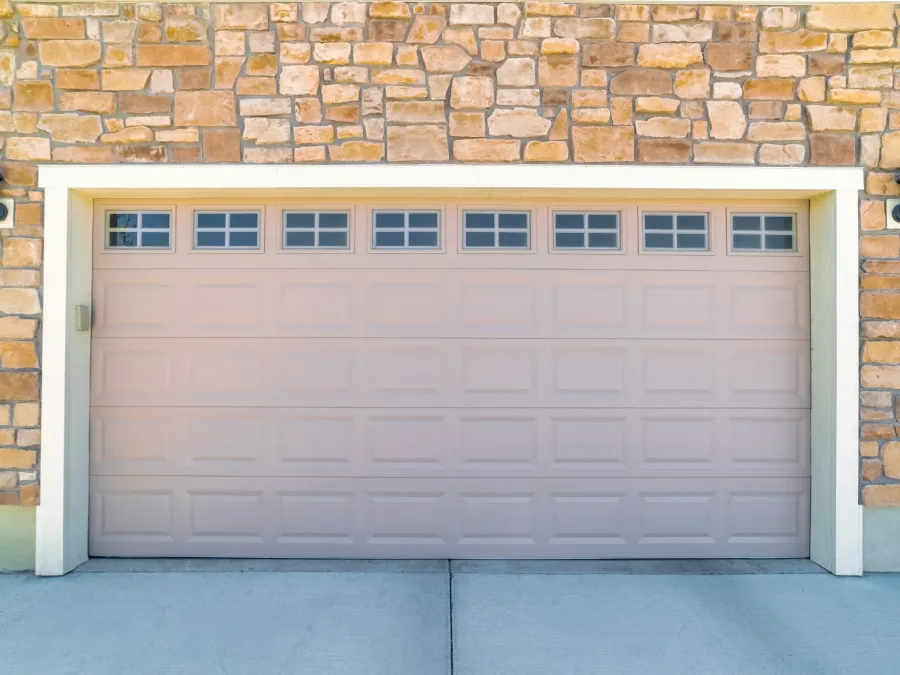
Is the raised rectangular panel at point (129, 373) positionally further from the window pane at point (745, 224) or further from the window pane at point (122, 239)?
the window pane at point (745, 224)

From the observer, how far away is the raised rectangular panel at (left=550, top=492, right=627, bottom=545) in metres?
4.46

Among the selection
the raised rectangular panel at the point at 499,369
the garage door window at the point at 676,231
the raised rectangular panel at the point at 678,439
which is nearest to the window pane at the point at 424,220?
the raised rectangular panel at the point at 499,369

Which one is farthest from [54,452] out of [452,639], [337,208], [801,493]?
[801,493]

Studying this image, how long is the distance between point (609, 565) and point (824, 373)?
2.06m

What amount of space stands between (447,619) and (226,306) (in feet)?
8.74

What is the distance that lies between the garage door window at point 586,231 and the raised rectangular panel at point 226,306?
2.26 meters

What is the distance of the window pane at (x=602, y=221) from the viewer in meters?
4.53

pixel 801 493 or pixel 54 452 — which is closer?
pixel 54 452

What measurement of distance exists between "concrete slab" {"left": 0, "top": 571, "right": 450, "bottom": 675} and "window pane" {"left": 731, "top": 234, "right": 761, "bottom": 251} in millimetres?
3205

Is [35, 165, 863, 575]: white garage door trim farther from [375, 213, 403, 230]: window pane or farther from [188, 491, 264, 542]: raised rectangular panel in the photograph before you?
[188, 491, 264, 542]: raised rectangular panel

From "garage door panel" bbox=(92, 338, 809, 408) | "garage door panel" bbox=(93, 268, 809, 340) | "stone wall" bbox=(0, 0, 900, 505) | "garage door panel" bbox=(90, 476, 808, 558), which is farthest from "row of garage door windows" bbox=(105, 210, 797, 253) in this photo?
"garage door panel" bbox=(90, 476, 808, 558)

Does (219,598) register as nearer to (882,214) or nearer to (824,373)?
Answer: (824,373)

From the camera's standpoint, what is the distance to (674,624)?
353 centimetres

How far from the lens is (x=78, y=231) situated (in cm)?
434
